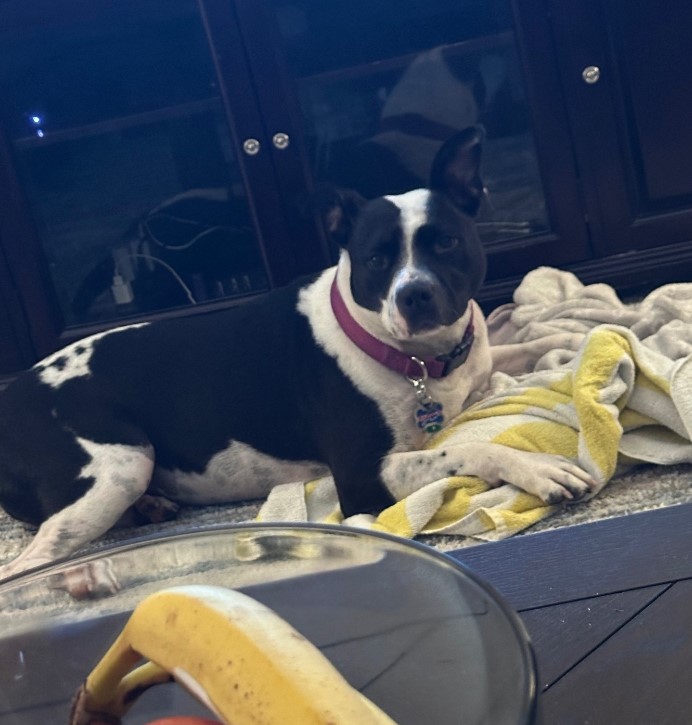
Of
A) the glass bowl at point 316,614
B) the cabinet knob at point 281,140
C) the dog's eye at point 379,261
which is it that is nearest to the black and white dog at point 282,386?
the dog's eye at point 379,261

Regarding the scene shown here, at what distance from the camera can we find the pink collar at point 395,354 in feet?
6.09

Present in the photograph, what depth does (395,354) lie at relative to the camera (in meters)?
1.86

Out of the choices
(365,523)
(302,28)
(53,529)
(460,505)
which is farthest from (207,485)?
(302,28)

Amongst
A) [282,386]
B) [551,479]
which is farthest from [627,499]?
[282,386]

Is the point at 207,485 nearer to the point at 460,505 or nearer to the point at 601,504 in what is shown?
the point at 460,505

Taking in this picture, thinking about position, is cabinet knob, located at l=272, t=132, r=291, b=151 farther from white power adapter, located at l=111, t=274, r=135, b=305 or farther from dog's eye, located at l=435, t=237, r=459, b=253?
dog's eye, located at l=435, t=237, r=459, b=253

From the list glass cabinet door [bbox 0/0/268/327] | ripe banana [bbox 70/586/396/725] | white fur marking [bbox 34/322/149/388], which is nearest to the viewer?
ripe banana [bbox 70/586/396/725]

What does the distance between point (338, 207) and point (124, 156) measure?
100cm

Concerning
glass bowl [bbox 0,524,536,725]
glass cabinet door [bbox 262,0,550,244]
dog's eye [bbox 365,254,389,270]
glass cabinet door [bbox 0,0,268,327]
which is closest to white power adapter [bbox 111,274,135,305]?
glass cabinet door [bbox 0,0,268,327]

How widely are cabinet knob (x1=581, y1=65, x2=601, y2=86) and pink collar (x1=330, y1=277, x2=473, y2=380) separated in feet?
3.06

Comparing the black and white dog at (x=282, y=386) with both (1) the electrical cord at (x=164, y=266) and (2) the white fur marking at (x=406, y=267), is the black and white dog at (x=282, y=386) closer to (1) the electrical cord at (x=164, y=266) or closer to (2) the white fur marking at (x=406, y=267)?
(2) the white fur marking at (x=406, y=267)

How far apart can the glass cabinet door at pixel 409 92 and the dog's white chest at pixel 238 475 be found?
0.98 m

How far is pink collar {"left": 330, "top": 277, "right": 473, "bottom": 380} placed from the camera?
6.09 feet

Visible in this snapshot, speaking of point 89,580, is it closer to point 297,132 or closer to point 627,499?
point 627,499
